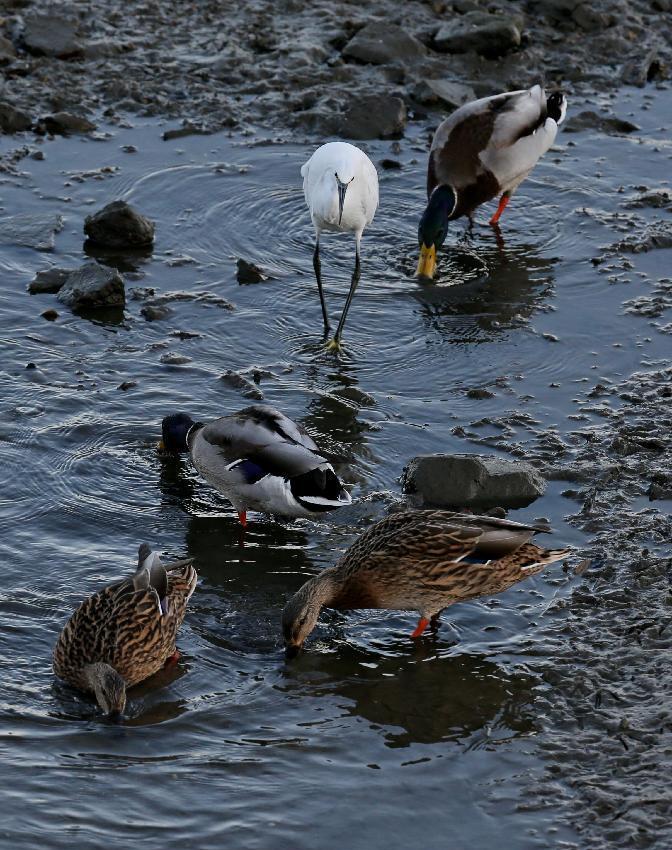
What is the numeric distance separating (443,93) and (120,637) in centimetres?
799

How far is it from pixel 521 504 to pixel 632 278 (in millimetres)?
3216

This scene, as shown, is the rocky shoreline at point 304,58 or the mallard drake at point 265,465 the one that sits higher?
the rocky shoreline at point 304,58

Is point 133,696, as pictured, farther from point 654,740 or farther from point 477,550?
point 654,740

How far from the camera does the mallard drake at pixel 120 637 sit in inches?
227

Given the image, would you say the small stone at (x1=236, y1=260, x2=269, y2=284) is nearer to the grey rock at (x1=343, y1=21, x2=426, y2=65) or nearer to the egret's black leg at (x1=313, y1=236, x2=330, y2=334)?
the egret's black leg at (x1=313, y1=236, x2=330, y2=334)

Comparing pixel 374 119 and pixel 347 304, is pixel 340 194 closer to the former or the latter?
pixel 347 304

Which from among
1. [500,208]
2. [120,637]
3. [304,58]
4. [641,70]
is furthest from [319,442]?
[641,70]

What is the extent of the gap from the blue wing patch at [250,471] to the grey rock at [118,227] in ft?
11.1

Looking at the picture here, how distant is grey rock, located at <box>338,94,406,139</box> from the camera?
12.0 meters

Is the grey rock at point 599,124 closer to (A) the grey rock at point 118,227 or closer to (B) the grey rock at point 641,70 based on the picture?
(B) the grey rock at point 641,70

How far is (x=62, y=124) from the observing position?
38.3 feet

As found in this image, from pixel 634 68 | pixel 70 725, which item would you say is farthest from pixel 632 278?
pixel 70 725

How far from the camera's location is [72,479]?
24.6 feet

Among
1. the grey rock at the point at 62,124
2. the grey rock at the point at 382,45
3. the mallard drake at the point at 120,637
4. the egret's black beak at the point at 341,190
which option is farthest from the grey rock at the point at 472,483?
the grey rock at the point at 382,45
